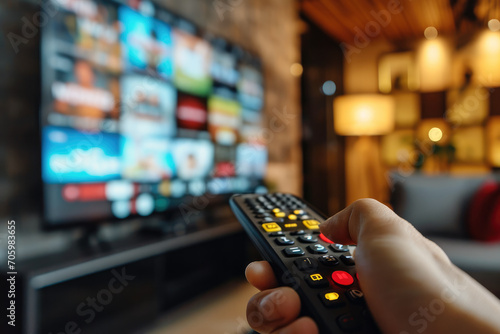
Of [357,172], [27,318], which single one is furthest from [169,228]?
[357,172]

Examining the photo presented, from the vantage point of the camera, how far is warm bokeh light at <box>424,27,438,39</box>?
12.1 feet

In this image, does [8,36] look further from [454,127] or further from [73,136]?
[454,127]

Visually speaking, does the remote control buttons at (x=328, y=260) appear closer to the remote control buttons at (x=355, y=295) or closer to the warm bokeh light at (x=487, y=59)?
the remote control buttons at (x=355, y=295)

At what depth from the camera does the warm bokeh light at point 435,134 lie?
366 cm

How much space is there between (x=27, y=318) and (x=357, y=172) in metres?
3.64

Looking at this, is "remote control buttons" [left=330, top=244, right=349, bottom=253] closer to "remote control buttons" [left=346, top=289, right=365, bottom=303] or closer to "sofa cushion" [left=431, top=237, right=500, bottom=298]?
"remote control buttons" [left=346, top=289, right=365, bottom=303]

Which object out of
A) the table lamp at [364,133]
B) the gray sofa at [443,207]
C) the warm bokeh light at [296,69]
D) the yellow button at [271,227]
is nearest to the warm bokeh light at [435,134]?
the table lamp at [364,133]

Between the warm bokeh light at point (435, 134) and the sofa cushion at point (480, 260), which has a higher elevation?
the warm bokeh light at point (435, 134)

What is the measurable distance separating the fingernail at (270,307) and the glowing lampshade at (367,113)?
126 inches

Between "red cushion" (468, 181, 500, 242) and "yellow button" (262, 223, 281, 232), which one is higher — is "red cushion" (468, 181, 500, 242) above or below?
below

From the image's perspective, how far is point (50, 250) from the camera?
1.25 m

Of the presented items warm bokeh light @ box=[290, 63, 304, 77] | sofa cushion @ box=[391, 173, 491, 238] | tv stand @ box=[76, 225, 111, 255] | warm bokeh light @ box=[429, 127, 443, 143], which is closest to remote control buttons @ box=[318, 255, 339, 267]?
tv stand @ box=[76, 225, 111, 255]

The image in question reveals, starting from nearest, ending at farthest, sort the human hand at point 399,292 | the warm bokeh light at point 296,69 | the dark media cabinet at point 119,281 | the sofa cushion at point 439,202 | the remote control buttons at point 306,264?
the human hand at point 399,292
the remote control buttons at point 306,264
the dark media cabinet at point 119,281
the sofa cushion at point 439,202
the warm bokeh light at point 296,69

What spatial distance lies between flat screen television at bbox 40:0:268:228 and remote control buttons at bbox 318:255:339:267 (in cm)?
95
